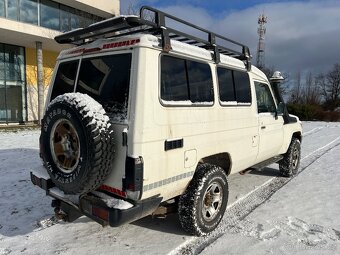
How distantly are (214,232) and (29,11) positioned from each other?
19.5m

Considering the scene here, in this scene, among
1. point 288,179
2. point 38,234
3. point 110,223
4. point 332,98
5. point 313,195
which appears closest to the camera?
point 110,223

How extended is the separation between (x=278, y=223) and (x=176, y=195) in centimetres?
162

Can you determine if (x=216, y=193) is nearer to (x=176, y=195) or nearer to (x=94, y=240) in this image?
(x=176, y=195)

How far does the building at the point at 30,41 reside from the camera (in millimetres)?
18797

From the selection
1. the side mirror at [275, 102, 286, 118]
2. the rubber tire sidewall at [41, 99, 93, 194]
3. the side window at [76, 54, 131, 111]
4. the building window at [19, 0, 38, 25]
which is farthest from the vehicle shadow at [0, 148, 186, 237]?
the building window at [19, 0, 38, 25]

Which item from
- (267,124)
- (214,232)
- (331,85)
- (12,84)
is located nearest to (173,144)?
(214,232)

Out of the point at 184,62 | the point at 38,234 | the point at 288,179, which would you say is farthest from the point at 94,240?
the point at 288,179

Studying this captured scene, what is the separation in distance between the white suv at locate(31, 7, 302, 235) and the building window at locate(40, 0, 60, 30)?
17.9 meters

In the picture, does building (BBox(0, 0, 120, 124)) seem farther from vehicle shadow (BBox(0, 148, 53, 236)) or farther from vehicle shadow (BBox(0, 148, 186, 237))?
vehicle shadow (BBox(0, 148, 186, 237))

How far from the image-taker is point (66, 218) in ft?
12.3

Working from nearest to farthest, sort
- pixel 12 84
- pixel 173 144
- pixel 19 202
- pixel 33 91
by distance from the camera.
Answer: pixel 173 144, pixel 19 202, pixel 12 84, pixel 33 91

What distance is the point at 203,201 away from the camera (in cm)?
391

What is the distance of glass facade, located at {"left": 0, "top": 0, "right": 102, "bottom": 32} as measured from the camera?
18.2 metres

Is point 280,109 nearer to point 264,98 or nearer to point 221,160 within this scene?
point 264,98
